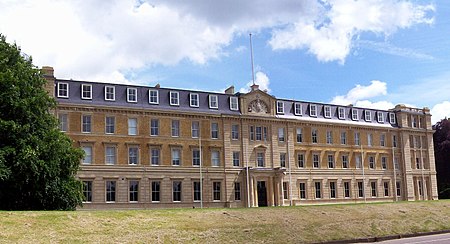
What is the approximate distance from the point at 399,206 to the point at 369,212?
5.80 metres

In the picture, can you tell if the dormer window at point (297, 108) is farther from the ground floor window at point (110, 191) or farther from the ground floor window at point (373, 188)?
the ground floor window at point (110, 191)

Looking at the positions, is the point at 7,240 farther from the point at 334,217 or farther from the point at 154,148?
the point at 154,148

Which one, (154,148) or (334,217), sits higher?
(154,148)

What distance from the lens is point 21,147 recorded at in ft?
115

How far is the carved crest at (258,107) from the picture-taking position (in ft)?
206

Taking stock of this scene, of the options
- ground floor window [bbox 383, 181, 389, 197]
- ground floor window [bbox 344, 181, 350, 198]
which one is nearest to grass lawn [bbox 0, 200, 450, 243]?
ground floor window [bbox 344, 181, 350, 198]

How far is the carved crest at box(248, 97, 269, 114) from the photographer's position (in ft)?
206

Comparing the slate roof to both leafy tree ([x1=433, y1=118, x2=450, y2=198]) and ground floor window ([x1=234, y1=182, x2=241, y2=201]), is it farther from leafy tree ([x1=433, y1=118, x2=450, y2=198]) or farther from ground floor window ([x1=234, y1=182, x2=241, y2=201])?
leafy tree ([x1=433, y1=118, x2=450, y2=198])

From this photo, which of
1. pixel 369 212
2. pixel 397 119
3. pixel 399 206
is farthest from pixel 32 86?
pixel 397 119

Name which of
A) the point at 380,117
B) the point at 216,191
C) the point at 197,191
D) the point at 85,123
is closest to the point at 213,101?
the point at 216,191

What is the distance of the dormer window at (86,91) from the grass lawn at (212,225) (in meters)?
25.7

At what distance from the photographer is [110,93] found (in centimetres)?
5559

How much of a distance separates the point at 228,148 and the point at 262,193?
21.8 ft

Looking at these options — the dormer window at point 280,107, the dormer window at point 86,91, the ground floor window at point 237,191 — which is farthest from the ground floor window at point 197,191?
the dormer window at point 86,91
